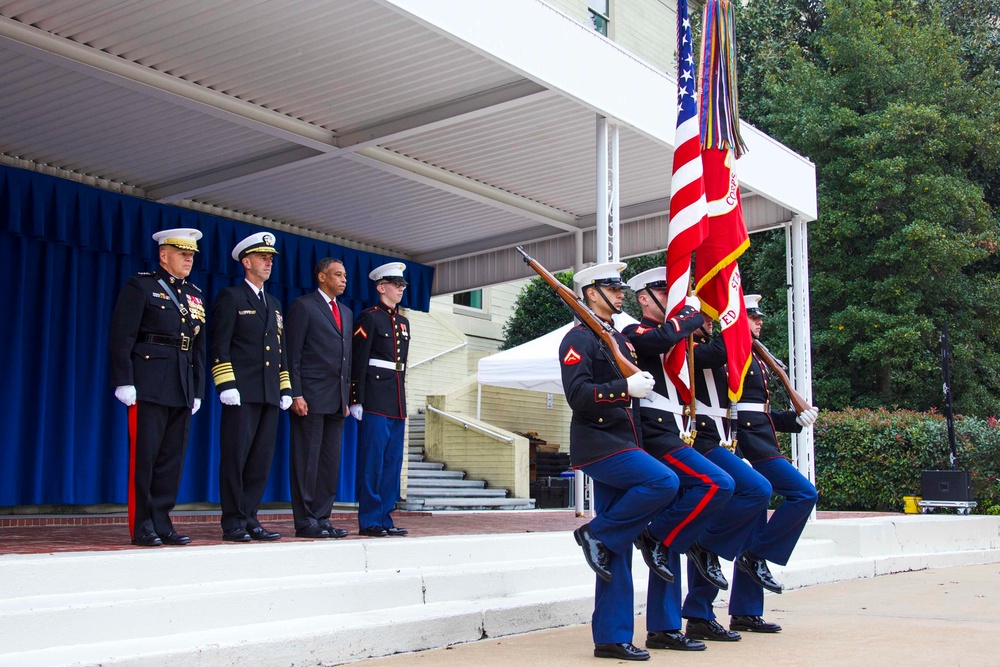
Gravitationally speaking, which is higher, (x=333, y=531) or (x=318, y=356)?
(x=318, y=356)

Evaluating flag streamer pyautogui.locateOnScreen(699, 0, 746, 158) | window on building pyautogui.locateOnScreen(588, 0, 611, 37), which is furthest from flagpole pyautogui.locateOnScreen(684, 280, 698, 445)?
window on building pyautogui.locateOnScreen(588, 0, 611, 37)

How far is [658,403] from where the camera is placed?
5605mm

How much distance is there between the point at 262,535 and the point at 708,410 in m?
2.84

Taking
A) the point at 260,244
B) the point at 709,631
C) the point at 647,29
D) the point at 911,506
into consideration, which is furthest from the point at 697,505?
the point at 647,29

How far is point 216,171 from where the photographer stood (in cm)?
1029

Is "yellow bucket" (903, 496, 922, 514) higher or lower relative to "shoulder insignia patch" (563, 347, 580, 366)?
lower

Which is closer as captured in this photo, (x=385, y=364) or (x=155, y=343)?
(x=155, y=343)

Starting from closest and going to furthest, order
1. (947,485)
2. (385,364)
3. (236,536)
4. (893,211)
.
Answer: (236,536) → (385,364) → (947,485) → (893,211)

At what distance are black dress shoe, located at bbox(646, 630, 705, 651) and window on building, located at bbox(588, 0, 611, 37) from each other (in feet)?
50.5

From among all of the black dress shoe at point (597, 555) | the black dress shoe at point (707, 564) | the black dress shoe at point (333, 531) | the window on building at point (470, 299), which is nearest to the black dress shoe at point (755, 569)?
the black dress shoe at point (707, 564)

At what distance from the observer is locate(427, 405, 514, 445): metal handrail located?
53.9 feet

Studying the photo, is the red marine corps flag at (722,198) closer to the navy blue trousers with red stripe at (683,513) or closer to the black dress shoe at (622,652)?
the navy blue trousers with red stripe at (683,513)

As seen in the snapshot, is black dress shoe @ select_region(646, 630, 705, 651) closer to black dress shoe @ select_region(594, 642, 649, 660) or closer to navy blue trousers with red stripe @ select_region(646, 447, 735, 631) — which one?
navy blue trousers with red stripe @ select_region(646, 447, 735, 631)

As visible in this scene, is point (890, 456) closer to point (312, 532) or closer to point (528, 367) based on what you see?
point (528, 367)
